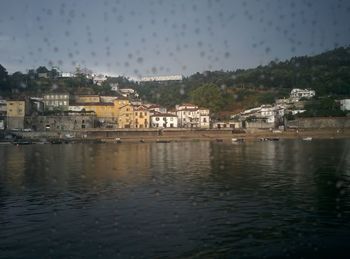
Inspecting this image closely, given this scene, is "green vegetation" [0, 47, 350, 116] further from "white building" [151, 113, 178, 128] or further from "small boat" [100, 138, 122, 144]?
"small boat" [100, 138, 122, 144]

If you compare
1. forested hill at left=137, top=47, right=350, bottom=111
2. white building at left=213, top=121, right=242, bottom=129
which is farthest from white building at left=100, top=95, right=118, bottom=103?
white building at left=213, top=121, right=242, bottom=129

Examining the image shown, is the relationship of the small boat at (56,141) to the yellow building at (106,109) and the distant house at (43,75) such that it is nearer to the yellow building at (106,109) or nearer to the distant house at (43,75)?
the yellow building at (106,109)

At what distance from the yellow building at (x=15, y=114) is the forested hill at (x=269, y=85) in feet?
117

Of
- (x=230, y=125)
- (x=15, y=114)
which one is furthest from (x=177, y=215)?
(x=15, y=114)

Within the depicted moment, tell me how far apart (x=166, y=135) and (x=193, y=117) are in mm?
10429

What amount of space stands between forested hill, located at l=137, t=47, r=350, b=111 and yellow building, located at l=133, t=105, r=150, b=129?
1939 cm

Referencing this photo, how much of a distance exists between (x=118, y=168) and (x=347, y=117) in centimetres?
4937

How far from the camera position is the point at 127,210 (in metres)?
11.3

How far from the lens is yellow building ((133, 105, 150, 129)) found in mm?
64938

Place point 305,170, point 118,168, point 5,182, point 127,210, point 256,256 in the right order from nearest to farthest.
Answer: point 256,256
point 127,210
point 5,182
point 305,170
point 118,168

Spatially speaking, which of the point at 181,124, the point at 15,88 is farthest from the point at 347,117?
the point at 15,88

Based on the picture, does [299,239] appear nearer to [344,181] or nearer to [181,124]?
[344,181]

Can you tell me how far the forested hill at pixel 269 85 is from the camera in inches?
3199

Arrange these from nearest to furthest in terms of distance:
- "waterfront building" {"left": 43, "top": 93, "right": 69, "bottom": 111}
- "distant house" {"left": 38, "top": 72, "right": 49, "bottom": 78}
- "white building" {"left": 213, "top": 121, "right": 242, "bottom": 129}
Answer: "white building" {"left": 213, "top": 121, "right": 242, "bottom": 129} < "waterfront building" {"left": 43, "top": 93, "right": 69, "bottom": 111} < "distant house" {"left": 38, "top": 72, "right": 49, "bottom": 78}
